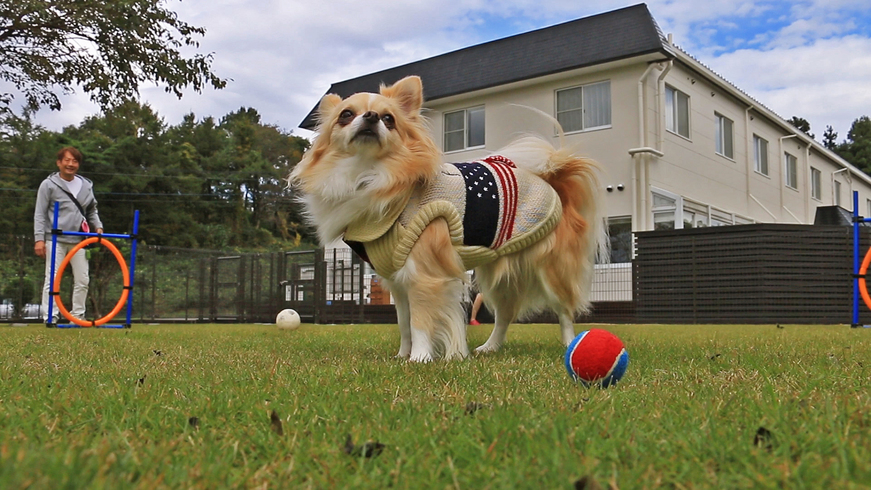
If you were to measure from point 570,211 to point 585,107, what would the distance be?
12046 millimetres

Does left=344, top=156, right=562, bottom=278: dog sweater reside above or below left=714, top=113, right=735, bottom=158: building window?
below

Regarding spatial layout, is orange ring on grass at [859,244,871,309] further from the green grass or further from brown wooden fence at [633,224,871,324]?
the green grass

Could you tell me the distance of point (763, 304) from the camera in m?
11.5

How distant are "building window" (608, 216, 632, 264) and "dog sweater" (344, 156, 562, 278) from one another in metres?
10.7

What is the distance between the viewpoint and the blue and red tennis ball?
2.56 m

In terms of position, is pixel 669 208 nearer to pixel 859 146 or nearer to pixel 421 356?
pixel 421 356

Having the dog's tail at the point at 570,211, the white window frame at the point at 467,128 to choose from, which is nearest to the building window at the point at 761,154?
the white window frame at the point at 467,128

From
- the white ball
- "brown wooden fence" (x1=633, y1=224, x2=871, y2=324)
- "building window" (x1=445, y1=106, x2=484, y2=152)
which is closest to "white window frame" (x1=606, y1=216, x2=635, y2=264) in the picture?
"brown wooden fence" (x1=633, y1=224, x2=871, y2=324)

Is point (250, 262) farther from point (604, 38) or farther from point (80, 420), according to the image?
point (80, 420)

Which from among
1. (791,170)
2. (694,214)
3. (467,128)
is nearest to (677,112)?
(694,214)

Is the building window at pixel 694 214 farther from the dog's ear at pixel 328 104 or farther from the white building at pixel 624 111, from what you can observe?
the dog's ear at pixel 328 104

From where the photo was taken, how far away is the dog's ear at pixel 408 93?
169 inches

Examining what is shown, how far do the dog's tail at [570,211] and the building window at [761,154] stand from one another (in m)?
17.8

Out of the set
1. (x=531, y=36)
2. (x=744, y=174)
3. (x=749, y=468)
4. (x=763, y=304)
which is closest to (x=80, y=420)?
(x=749, y=468)
